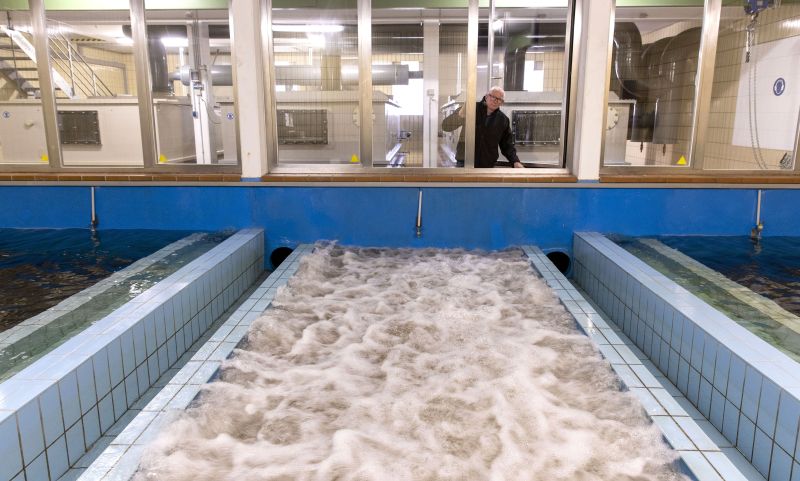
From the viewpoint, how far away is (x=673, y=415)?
6.39 feet

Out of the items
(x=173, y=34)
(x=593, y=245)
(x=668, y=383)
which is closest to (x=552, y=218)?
(x=593, y=245)

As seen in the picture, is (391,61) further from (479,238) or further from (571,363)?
(571,363)

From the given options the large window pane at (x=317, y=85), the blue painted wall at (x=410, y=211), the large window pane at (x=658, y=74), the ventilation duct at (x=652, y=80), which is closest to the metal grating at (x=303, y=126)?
the large window pane at (x=317, y=85)

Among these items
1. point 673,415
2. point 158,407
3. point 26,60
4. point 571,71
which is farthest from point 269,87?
point 26,60

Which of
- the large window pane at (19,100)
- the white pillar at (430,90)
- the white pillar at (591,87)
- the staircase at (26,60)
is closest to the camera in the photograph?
the white pillar at (591,87)

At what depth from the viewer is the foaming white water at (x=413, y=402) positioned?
1772 millimetres

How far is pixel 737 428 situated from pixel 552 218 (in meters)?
2.49

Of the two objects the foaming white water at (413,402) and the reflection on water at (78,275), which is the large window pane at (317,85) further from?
the foaming white water at (413,402)

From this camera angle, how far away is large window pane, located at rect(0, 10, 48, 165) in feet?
17.9

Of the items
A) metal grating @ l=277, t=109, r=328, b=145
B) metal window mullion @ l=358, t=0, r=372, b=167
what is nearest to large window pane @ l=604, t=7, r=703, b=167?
metal window mullion @ l=358, t=0, r=372, b=167

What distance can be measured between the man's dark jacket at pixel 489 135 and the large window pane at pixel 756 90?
2.24 meters

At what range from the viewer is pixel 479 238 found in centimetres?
441

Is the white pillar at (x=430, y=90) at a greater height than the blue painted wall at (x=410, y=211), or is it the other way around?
A: the white pillar at (x=430, y=90)

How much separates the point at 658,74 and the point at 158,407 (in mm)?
6621
